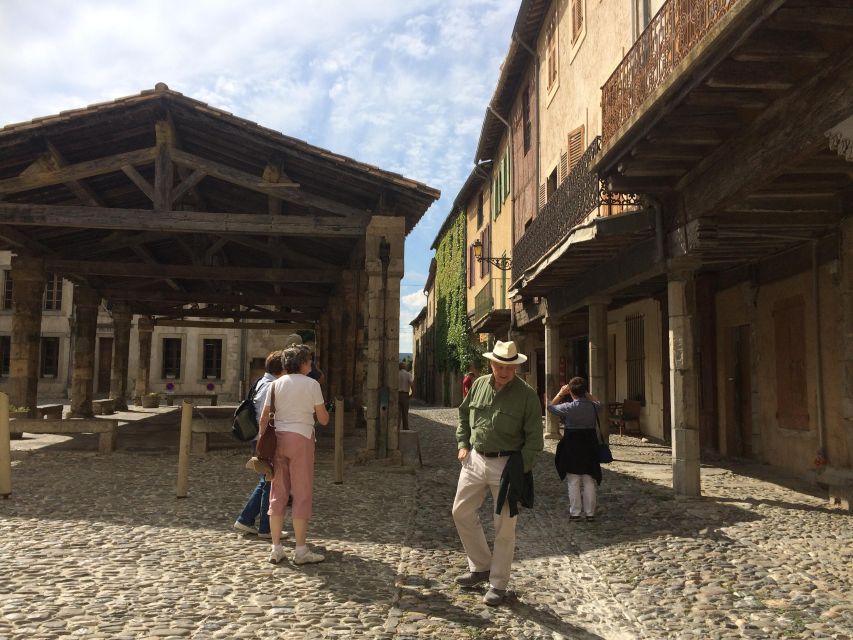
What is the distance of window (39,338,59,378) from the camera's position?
32.9 m

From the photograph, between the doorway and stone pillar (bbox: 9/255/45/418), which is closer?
the doorway

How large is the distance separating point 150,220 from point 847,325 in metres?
8.84

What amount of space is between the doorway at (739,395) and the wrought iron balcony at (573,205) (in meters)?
3.02

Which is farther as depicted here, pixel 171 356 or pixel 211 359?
pixel 211 359

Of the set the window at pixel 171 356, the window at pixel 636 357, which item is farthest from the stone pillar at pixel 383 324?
the window at pixel 171 356

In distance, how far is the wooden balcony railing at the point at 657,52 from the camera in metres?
6.26

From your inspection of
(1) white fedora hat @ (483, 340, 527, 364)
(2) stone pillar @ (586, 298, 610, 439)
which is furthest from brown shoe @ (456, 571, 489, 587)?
(2) stone pillar @ (586, 298, 610, 439)

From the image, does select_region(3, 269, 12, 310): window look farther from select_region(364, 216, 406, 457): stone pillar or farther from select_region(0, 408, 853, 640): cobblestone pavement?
select_region(364, 216, 406, 457): stone pillar

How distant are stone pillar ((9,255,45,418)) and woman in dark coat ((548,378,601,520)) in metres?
9.78

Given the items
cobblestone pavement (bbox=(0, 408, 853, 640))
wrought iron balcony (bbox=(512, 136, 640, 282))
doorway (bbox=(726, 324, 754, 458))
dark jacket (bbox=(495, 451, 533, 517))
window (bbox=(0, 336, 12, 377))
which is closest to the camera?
cobblestone pavement (bbox=(0, 408, 853, 640))

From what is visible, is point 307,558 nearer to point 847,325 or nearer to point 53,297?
point 847,325

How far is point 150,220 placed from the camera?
33.3 ft

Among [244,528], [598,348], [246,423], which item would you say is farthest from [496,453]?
[598,348]

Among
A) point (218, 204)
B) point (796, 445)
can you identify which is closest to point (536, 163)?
point (218, 204)
